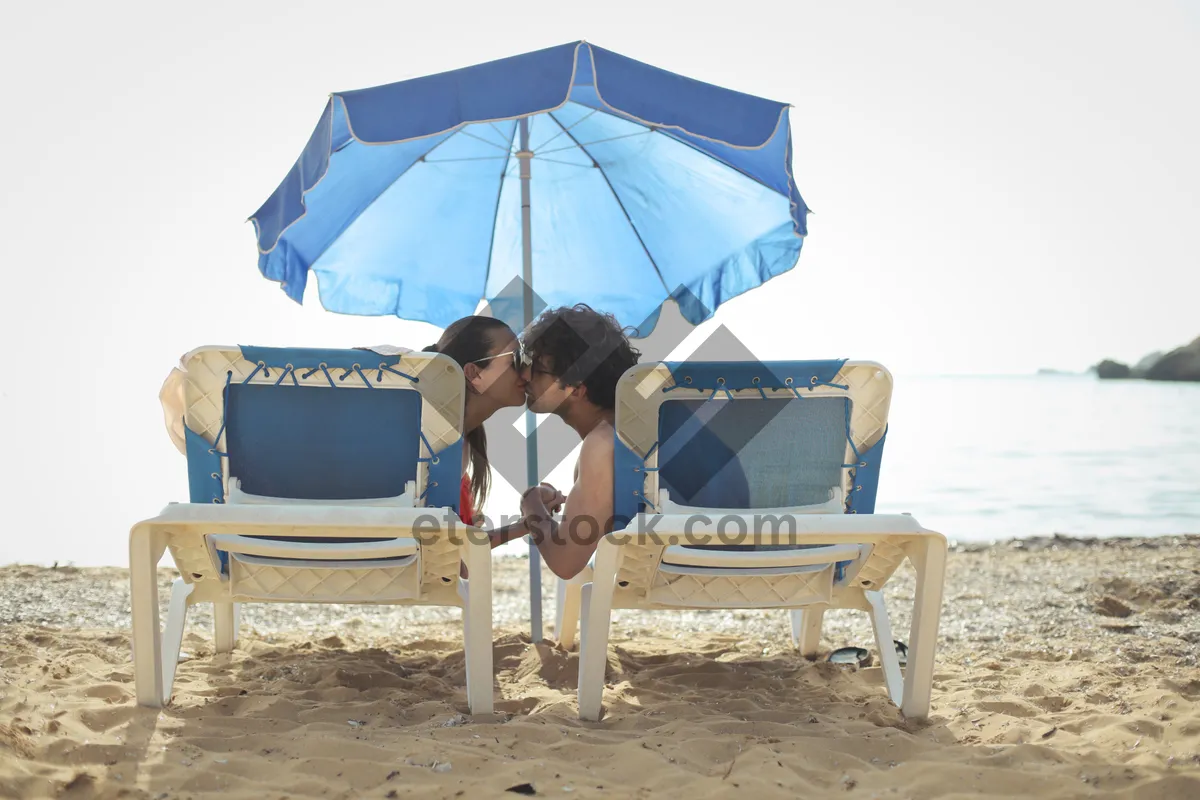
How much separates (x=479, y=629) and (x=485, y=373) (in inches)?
46.4

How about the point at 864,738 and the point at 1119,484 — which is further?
the point at 1119,484

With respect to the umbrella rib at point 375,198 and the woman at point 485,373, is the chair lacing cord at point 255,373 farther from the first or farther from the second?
the umbrella rib at point 375,198

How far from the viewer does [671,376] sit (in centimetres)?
269

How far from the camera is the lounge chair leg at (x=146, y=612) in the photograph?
8.23 feet

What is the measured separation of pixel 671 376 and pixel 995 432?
722 inches

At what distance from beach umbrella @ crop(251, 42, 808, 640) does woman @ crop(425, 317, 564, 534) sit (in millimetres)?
461

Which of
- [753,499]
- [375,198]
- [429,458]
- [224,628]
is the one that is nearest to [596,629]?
[753,499]

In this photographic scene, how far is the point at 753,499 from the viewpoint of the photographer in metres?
2.81

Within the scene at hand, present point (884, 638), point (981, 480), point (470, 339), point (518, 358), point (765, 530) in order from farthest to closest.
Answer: point (981, 480)
point (470, 339)
point (518, 358)
point (884, 638)
point (765, 530)

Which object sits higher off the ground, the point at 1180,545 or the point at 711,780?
the point at 711,780

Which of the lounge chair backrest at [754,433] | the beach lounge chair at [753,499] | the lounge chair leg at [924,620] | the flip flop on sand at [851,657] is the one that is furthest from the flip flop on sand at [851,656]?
the lounge chair backrest at [754,433]

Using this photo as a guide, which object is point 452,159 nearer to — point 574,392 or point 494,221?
point 494,221

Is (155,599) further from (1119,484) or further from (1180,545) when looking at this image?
(1119,484)

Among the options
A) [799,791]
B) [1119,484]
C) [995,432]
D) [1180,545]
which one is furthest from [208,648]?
[995,432]
